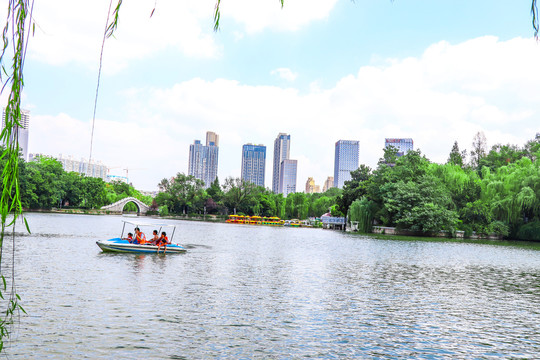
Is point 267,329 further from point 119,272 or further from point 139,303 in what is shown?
point 119,272

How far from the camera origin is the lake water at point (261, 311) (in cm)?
789

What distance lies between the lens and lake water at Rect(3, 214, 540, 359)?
311 inches

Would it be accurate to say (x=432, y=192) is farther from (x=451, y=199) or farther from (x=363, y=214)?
(x=363, y=214)

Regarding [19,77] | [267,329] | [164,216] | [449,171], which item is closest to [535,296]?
[267,329]

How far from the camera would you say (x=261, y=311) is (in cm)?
1068

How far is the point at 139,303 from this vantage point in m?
10.9

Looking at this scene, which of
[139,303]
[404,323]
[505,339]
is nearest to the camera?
[505,339]

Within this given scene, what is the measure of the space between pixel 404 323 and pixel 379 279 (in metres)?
6.82

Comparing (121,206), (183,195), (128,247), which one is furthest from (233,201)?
(128,247)

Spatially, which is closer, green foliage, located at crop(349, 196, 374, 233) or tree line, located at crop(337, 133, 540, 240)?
tree line, located at crop(337, 133, 540, 240)

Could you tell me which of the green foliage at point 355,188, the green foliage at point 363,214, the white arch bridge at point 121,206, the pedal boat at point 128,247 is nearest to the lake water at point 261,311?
the pedal boat at point 128,247

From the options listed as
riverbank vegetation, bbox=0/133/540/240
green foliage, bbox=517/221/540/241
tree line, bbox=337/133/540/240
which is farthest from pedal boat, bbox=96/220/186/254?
green foliage, bbox=517/221/540/241

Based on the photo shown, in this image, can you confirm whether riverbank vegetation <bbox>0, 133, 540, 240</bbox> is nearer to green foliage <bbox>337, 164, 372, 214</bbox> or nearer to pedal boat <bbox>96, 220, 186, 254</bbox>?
green foliage <bbox>337, 164, 372, 214</bbox>

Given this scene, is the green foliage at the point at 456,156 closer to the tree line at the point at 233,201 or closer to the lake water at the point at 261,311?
the tree line at the point at 233,201
